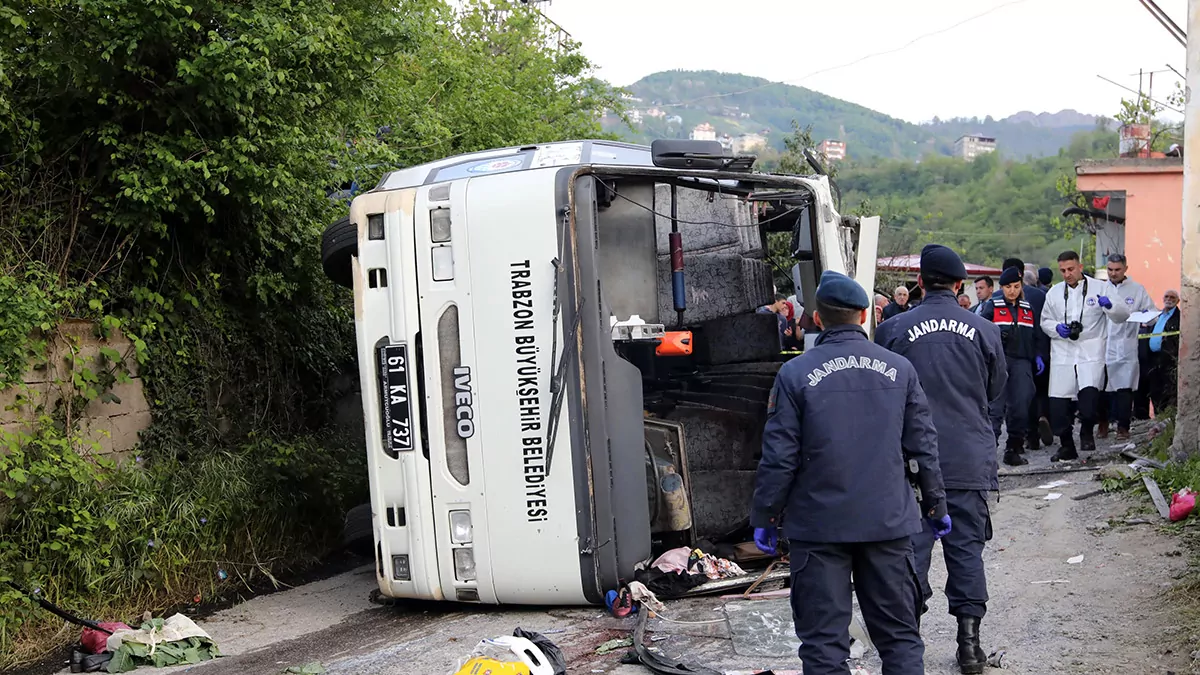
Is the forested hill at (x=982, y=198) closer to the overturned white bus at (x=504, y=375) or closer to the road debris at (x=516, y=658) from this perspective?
the overturned white bus at (x=504, y=375)

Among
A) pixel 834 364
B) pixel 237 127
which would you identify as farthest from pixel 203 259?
pixel 834 364

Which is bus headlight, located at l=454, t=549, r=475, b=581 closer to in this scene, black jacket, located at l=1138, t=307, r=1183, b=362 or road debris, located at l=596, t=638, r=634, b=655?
road debris, located at l=596, t=638, r=634, b=655

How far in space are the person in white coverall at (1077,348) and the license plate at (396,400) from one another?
6.43 metres

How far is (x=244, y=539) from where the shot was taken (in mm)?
7414

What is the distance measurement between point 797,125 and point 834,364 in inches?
665

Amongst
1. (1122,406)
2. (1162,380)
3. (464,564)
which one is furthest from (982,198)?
(464,564)

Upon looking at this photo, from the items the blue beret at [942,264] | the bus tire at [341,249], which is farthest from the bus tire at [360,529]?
the blue beret at [942,264]

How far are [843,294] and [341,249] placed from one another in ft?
Result: 10.5

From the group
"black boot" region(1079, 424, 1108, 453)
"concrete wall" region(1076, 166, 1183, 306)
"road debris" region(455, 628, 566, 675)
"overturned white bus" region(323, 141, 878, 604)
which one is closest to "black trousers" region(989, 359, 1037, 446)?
"black boot" region(1079, 424, 1108, 453)

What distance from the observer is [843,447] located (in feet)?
13.6

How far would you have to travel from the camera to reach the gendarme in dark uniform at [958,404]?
5012mm

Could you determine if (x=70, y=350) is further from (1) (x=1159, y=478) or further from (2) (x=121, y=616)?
(1) (x=1159, y=478)

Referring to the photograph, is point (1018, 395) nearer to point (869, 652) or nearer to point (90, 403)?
point (869, 652)

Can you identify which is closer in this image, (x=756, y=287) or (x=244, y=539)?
(x=244, y=539)
